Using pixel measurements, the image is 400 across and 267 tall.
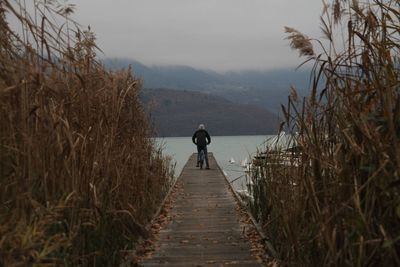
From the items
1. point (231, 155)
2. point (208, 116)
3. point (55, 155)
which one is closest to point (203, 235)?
point (55, 155)

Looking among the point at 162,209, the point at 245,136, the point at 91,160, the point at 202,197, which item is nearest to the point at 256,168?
the point at 162,209

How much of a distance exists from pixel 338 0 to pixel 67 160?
194 cm

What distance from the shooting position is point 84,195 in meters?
3.51

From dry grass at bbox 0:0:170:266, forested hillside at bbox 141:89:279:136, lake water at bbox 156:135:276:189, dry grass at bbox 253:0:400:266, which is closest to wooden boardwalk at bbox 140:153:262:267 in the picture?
lake water at bbox 156:135:276:189

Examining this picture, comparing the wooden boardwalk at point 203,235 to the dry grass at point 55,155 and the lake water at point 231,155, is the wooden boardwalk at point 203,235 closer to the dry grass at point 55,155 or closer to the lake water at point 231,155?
the lake water at point 231,155

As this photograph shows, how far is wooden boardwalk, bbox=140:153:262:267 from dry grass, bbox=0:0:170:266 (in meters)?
1.14

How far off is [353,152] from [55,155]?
1.73m

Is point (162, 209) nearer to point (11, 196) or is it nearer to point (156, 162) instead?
point (156, 162)

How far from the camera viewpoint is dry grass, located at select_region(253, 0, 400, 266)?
8.87 feet

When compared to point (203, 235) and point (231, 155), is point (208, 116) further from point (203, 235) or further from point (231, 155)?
point (203, 235)

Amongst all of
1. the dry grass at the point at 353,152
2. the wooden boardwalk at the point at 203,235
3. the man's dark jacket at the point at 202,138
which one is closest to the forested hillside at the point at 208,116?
the man's dark jacket at the point at 202,138

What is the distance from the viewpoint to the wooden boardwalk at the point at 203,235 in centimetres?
550

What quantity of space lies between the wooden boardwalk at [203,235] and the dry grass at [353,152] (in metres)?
1.92

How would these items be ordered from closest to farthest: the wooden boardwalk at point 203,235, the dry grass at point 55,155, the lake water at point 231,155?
the dry grass at point 55,155
the wooden boardwalk at point 203,235
the lake water at point 231,155
